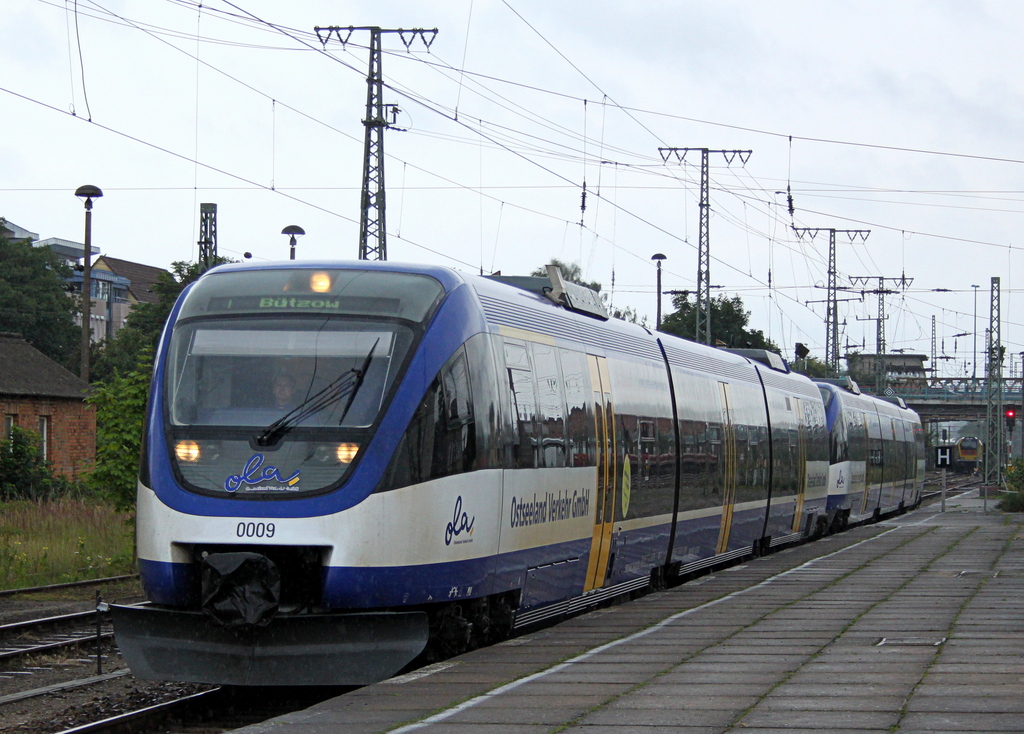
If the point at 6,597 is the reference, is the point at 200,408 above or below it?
above

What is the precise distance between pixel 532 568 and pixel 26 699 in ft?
13.7

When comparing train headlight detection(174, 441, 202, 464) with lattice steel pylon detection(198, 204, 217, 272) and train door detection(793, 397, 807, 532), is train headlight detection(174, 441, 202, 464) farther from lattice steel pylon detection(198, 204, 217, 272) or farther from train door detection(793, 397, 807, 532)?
lattice steel pylon detection(198, 204, 217, 272)

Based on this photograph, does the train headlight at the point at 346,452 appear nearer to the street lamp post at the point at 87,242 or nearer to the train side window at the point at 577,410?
the train side window at the point at 577,410

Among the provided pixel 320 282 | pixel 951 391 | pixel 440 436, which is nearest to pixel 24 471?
pixel 320 282

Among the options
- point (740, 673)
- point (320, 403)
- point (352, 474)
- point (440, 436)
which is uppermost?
point (320, 403)

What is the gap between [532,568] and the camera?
12508 millimetres

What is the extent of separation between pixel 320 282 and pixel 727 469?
10550mm

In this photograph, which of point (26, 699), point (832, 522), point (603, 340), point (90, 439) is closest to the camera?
point (26, 699)

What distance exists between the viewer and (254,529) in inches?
394

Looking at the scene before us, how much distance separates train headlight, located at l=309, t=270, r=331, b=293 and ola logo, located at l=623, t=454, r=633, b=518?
5044 millimetres

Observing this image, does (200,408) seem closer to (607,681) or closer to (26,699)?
(26,699)

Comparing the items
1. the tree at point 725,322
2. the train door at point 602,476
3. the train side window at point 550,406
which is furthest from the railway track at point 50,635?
the tree at point 725,322

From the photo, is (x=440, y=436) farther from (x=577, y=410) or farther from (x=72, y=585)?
(x=72, y=585)

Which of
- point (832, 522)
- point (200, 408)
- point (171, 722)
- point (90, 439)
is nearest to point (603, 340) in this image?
point (200, 408)
